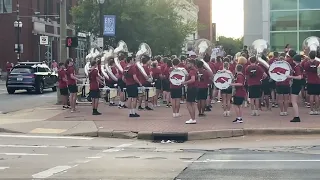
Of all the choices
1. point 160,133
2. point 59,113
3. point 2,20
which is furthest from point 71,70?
point 2,20

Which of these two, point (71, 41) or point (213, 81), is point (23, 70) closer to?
point (71, 41)

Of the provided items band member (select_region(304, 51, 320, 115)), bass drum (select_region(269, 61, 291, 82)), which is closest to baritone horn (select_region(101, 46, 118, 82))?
bass drum (select_region(269, 61, 291, 82))

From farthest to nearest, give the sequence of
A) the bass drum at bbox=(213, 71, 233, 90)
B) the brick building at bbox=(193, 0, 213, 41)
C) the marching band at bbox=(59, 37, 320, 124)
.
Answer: the brick building at bbox=(193, 0, 213, 41) → the bass drum at bbox=(213, 71, 233, 90) → the marching band at bbox=(59, 37, 320, 124)

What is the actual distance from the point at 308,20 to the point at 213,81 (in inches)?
627

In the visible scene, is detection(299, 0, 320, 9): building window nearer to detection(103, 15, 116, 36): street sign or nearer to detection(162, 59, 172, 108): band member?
detection(103, 15, 116, 36): street sign

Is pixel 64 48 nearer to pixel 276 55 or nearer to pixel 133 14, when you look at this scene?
pixel 276 55

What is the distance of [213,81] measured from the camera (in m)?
17.6

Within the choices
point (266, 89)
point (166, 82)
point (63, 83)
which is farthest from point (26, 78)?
point (266, 89)

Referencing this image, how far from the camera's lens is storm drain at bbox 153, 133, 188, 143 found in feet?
47.2

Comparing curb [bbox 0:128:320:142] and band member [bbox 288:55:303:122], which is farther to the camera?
band member [bbox 288:55:303:122]

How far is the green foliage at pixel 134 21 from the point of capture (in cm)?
4175

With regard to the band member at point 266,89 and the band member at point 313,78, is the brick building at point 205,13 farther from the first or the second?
the band member at point 313,78

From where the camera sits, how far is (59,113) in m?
19.6

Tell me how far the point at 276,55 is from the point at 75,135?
7788 millimetres
